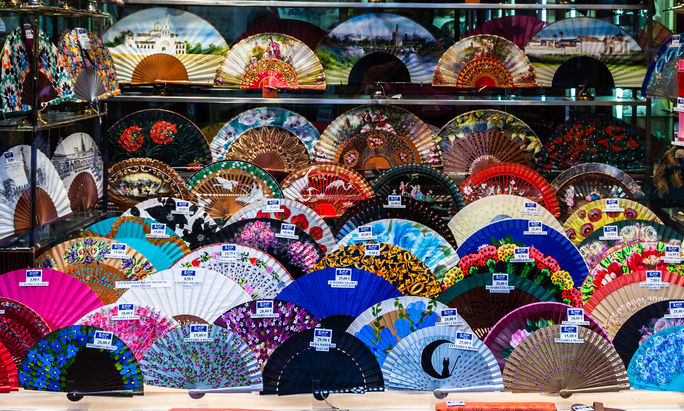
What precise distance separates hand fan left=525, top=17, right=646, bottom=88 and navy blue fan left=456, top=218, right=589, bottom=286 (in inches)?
65.9

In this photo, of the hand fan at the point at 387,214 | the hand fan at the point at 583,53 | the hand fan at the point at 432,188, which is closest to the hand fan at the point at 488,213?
the hand fan at the point at 387,214

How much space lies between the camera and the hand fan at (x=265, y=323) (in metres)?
2.23

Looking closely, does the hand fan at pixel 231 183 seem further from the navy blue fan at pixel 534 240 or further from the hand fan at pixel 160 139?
the navy blue fan at pixel 534 240

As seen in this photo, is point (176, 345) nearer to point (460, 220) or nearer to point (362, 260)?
point (362, 260)

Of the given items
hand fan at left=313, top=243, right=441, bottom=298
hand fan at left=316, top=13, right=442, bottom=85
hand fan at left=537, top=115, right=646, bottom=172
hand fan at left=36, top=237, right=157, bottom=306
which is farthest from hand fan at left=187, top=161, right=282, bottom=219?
hand fan at left=537, top=115, right=646, bottom=172

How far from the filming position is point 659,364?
215 cm

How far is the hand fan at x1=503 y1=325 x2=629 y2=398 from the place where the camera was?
2109 mm

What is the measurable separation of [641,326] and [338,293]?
2.81ft

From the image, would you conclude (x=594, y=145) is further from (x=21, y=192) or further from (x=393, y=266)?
(x=21, y=192)

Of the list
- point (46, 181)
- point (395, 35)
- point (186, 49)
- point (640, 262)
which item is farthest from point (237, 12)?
point (640, 262)

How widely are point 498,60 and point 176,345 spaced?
284 centimetres

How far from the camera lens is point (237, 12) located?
456 centimetres

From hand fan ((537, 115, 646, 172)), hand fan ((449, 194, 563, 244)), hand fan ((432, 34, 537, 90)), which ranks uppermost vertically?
hand fan ((432, 34, 537, 90))

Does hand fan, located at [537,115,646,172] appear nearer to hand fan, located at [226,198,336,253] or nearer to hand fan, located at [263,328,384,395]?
hand fan, located at [226,198,336,253]
